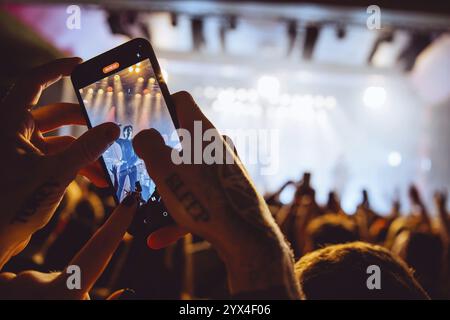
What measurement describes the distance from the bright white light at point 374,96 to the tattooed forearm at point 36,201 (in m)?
10.2

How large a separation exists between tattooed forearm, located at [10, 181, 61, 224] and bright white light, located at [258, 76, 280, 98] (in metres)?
8.45

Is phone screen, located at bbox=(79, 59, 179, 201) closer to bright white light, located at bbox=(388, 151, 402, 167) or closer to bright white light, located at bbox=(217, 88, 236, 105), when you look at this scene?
bright white light, located at bbox=(217, 88, 236, 105)

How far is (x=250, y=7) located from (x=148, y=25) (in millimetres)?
1797

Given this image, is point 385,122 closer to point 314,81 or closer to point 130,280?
point 314,81

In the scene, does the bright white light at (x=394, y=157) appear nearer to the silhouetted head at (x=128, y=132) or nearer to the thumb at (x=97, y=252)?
the silhouetted head at (x=128, y=132)

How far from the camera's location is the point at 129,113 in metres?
0.75

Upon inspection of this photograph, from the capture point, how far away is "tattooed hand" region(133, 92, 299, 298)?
1.58 ft

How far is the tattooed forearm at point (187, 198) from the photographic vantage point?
1.59 ft

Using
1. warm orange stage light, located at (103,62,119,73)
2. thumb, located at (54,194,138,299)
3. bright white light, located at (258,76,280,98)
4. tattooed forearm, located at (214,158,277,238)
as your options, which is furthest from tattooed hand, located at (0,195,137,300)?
→ bright white light, located at (258,76,280,98)

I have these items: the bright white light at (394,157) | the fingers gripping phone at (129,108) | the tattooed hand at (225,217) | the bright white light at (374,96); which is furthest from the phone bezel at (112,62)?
the bright white light at (394,157)

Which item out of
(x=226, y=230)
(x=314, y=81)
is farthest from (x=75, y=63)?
(x=314, y=81)

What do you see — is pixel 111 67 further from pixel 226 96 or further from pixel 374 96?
pixel 374 96
